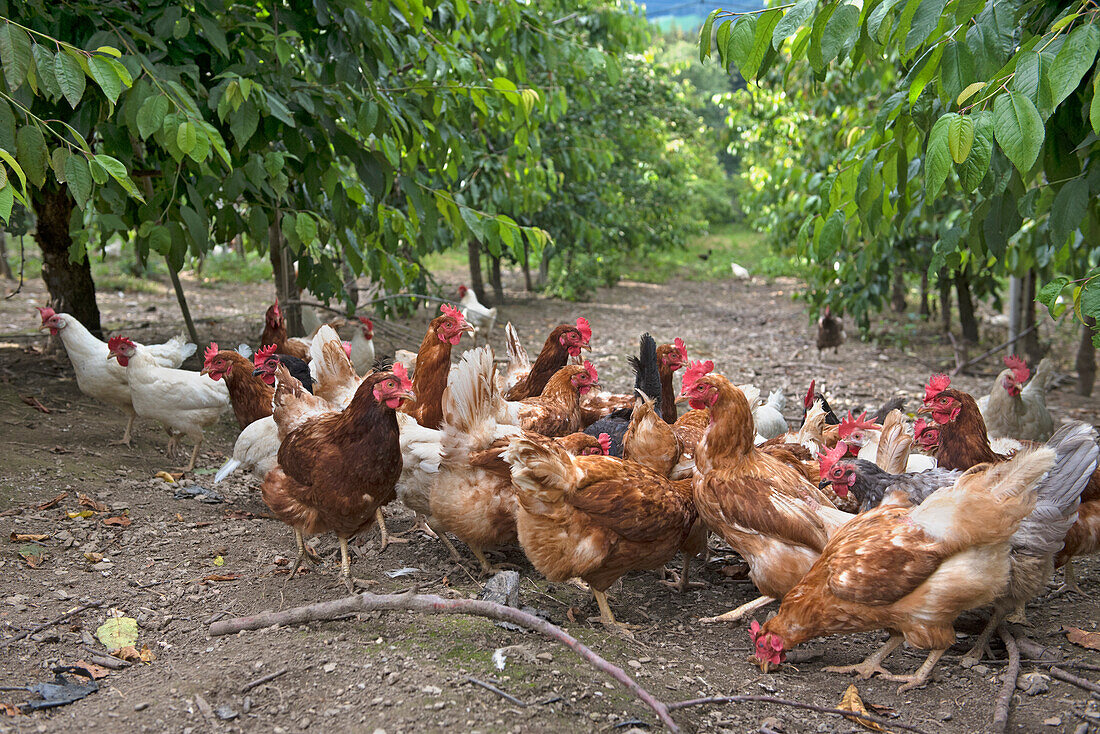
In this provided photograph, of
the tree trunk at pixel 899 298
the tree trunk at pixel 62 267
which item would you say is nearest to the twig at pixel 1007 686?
the tree trunk at pixel 62 267

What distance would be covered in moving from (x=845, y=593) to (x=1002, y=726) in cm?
63

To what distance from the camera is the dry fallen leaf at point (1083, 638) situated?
3.16 metres

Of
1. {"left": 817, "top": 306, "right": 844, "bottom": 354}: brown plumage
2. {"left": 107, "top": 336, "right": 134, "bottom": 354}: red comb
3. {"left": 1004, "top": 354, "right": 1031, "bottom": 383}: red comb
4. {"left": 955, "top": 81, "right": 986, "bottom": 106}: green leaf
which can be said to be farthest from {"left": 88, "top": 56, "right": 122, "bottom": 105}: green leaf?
{"left": 817, "top": 306, "right": 844, "bottom": 354}: brown plumage

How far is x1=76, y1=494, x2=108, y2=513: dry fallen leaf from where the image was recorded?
4062 mm

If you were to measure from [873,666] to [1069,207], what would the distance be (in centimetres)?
185

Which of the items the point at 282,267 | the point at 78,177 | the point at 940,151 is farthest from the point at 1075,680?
the point at 282,267

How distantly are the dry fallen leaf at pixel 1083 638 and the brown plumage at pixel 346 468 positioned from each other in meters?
3.01

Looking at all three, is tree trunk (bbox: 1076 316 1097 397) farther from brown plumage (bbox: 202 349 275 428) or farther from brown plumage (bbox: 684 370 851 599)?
brown plumage (bbox: 202 349 275 428)

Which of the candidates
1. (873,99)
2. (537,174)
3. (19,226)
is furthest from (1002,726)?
(873,99)

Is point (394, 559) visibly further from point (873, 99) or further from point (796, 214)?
point (873, 99)

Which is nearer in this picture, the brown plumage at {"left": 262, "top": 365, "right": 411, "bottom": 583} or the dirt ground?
the dirt ground

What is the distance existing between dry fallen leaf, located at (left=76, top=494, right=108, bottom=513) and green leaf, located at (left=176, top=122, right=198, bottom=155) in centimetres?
220

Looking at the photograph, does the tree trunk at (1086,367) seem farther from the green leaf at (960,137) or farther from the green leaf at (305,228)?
the green leaf at (305,228)

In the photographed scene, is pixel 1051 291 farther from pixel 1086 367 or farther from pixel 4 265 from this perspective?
pixel 4 265
